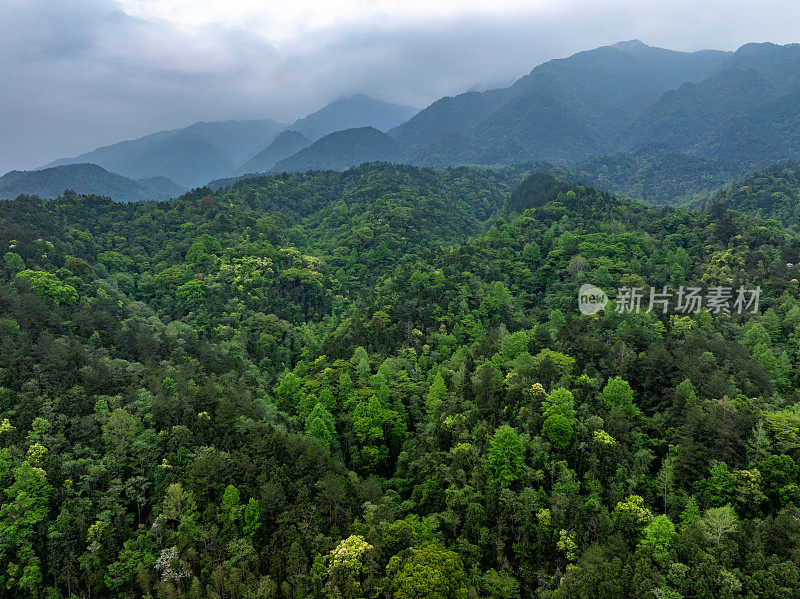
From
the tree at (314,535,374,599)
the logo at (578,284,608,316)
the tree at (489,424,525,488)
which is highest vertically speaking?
the logo at (578,284,608,316)

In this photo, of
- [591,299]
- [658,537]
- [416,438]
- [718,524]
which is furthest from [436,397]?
[591,299]

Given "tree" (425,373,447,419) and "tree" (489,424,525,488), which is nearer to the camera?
"tree" (489,424,525,488)

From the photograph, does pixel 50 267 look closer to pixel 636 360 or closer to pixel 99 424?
pixel 99 424

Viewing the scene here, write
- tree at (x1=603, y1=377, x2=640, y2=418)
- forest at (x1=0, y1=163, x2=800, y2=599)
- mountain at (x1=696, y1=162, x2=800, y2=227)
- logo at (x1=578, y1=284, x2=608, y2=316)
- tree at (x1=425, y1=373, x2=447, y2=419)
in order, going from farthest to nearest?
mountain at (x1=696, y1=162, x2=800, y2=227) < logo at (x1=578, y1=284, x2=608, y2=316) < tree at (x1=425, y1=373, x2=447, y2=419) < tree at (x1=603, y1=377, x2=640, y2=418) < forest at (x1=0, y1=163, x2=800, y2=599)

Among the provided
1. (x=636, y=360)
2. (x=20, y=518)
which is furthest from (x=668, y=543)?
(x=20, y=518)

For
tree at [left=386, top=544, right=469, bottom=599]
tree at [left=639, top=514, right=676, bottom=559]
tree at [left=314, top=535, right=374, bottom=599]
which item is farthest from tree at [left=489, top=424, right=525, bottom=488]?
tree at [left=314, top=535, right=374, bottom=599]

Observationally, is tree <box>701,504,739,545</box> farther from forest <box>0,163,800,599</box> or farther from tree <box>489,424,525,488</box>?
tree <box>489,424,525,488</box>

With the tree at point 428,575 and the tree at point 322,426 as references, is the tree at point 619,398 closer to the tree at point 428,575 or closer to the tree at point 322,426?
the tree at point 428,575
